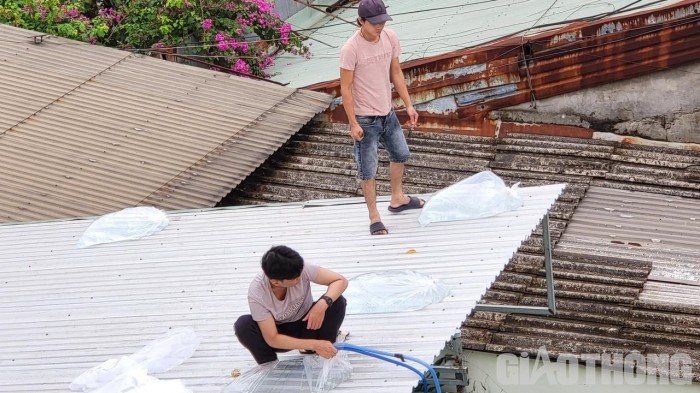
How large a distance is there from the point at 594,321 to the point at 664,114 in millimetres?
3182

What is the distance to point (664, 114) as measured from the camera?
1029 centimetres

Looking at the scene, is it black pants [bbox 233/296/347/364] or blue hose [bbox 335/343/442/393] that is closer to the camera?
blue hose [bbox 335/343/442/393]

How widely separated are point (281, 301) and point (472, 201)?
2.35 m

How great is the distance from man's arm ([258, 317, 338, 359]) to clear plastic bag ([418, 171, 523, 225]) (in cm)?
224

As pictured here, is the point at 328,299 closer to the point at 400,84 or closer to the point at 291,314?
the point at 291,314

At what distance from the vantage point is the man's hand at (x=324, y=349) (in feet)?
18.3

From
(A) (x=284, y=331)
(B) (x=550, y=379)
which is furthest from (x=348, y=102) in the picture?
(B) (x=550, y=379)

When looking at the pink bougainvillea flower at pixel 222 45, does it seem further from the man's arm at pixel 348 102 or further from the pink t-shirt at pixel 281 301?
the pink t-shirt at pixel 281 301

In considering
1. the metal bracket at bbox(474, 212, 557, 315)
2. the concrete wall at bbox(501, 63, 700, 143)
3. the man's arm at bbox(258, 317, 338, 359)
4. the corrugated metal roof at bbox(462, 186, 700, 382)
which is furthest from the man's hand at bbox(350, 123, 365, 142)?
the concrete wall at bbox(501, 63, 700, 143)

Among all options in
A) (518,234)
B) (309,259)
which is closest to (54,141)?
(309,259)

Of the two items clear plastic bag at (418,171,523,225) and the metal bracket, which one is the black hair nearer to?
the metal bracket

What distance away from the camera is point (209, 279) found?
23.9ft

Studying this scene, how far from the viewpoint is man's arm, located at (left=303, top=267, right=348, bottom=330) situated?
5648 millimetres

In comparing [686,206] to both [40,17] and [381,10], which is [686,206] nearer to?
[381,10]
